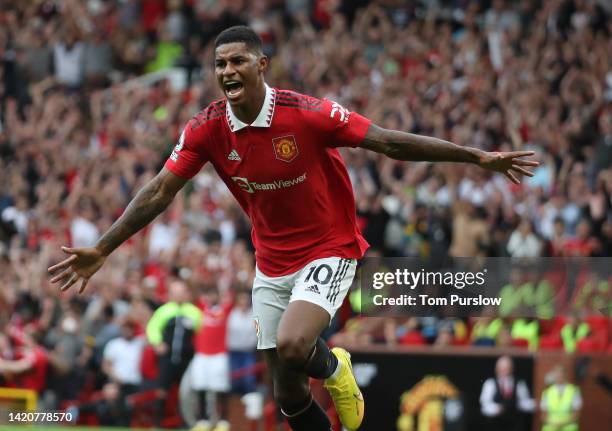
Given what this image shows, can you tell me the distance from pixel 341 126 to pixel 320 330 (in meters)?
1.28

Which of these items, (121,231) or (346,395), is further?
(346,395)

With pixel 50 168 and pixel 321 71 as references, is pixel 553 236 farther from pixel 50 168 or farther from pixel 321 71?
pixel 50 168

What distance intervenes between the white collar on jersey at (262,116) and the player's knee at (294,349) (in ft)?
4.49

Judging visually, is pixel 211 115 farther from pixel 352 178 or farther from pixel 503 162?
pixel 352 178

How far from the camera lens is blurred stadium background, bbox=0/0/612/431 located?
1220 cm

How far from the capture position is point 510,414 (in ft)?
39.7

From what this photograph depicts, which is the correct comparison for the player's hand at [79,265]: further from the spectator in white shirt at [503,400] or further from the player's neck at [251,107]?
the spectator in white shirt at [503,400]

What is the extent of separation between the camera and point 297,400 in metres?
8.20

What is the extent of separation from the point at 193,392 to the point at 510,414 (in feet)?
15.3

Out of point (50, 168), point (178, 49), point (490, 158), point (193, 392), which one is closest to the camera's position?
point (490, 158)

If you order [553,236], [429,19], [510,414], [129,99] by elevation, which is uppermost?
[429,19]

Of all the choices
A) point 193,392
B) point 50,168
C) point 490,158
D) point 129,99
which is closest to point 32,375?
point 193,392

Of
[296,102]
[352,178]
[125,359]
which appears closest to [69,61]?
[352,178]

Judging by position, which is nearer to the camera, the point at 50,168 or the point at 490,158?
the point at 490,158
